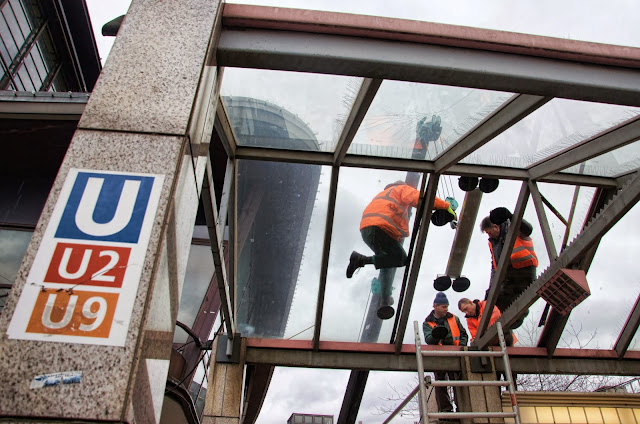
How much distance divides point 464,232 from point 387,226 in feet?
4.20

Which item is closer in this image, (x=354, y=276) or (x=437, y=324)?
(x=354, y=276)

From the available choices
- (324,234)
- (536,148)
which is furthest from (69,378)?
(536,148)

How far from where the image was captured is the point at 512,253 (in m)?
6.59

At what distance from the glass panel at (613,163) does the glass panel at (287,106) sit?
326 centimetres

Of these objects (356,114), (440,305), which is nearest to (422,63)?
(356,114)

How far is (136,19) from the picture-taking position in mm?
3160

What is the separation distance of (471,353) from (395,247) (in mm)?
2002

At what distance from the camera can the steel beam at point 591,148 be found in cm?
458

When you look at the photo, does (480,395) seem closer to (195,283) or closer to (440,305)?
(440,305)

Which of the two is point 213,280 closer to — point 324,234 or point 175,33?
point 324,234

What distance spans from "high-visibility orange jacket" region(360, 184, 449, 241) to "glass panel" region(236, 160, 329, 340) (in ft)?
2.22

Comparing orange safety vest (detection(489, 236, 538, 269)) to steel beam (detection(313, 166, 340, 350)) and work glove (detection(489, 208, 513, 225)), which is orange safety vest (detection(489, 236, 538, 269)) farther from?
steel beam (detection(313, 166, 340, 350))

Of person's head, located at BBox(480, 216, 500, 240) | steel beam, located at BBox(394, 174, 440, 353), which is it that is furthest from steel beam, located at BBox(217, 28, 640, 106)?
person's head, located at BBox(480, 216, 500, 240)

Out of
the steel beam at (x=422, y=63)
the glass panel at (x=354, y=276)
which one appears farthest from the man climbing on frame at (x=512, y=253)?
the steel beam at (x=422, y=63)
